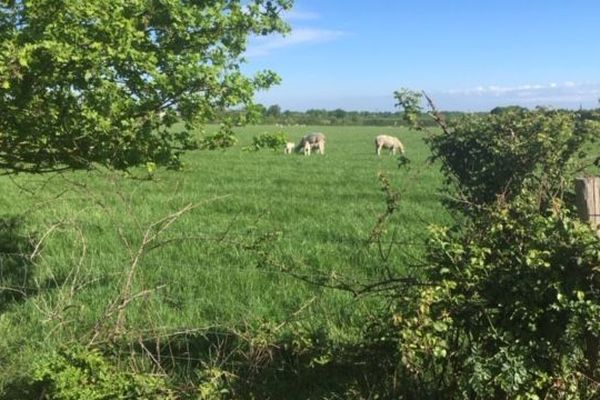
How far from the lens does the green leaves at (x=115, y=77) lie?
4445mm

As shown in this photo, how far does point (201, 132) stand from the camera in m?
6.10

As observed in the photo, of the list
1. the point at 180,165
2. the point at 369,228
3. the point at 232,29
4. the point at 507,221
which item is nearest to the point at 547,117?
the point at 507,221

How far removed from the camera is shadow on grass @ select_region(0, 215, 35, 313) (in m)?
6.69

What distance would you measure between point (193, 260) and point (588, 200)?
5.43 meters

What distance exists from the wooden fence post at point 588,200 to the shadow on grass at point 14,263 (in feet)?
13.5

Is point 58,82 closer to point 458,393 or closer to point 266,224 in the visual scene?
point 458,393

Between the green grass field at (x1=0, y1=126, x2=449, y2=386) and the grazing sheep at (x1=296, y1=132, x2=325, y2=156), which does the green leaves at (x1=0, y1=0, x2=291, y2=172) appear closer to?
the green grass field at (x1=0, y1=126, x2=449, y2=386)

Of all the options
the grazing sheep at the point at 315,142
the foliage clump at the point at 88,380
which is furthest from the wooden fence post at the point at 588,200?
the grazing sheep at the point at 315,142

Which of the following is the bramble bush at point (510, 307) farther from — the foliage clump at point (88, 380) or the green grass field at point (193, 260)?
the foliage clump at point (88, 380)

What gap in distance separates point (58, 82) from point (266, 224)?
23.7ft

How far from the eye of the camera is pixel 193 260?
845cm

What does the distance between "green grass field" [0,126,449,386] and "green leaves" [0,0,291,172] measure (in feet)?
1.14

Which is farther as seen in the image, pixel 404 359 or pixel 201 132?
pixel 201 132

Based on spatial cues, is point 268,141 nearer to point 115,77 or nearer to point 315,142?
point 115,77
